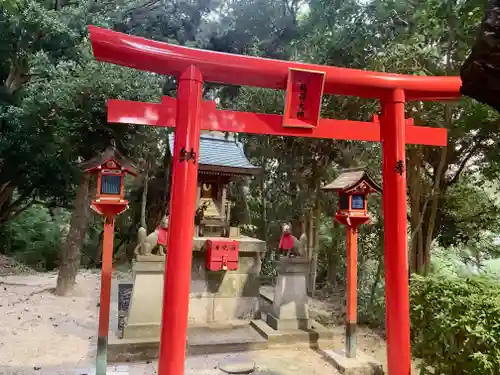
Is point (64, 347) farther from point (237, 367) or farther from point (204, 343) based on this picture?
point (237, 367)

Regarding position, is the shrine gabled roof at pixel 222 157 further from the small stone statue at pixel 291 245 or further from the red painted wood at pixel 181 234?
the red painted wood at pixel 181 234

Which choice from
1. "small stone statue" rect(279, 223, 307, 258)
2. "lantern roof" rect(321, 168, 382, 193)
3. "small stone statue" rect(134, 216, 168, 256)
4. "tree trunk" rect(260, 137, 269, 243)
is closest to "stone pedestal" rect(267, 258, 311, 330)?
"small stone statue" rect(279, 223, 307, 258)

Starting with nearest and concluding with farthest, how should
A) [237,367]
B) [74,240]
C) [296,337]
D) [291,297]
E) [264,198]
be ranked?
[237,367] < [296,337] < [291,297] < [74,240] < [264,198]

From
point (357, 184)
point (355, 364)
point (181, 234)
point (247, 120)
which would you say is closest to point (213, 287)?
point (355, 364)

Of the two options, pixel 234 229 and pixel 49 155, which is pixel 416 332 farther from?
pixel 49 155

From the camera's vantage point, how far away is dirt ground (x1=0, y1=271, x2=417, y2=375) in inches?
221

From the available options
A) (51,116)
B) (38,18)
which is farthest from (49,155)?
(38,18)

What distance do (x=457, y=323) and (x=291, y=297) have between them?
3576mm

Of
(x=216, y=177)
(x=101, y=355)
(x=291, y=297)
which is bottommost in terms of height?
(x=101, y=355)

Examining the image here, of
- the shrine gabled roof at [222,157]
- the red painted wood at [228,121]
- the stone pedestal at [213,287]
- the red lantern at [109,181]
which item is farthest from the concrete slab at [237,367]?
the shrine gabled roof at [222,157]

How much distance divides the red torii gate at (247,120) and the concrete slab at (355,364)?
1.70 m

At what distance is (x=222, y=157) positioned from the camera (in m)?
9.59

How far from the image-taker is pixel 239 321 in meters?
7.67

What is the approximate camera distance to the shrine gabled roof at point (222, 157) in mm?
9086
